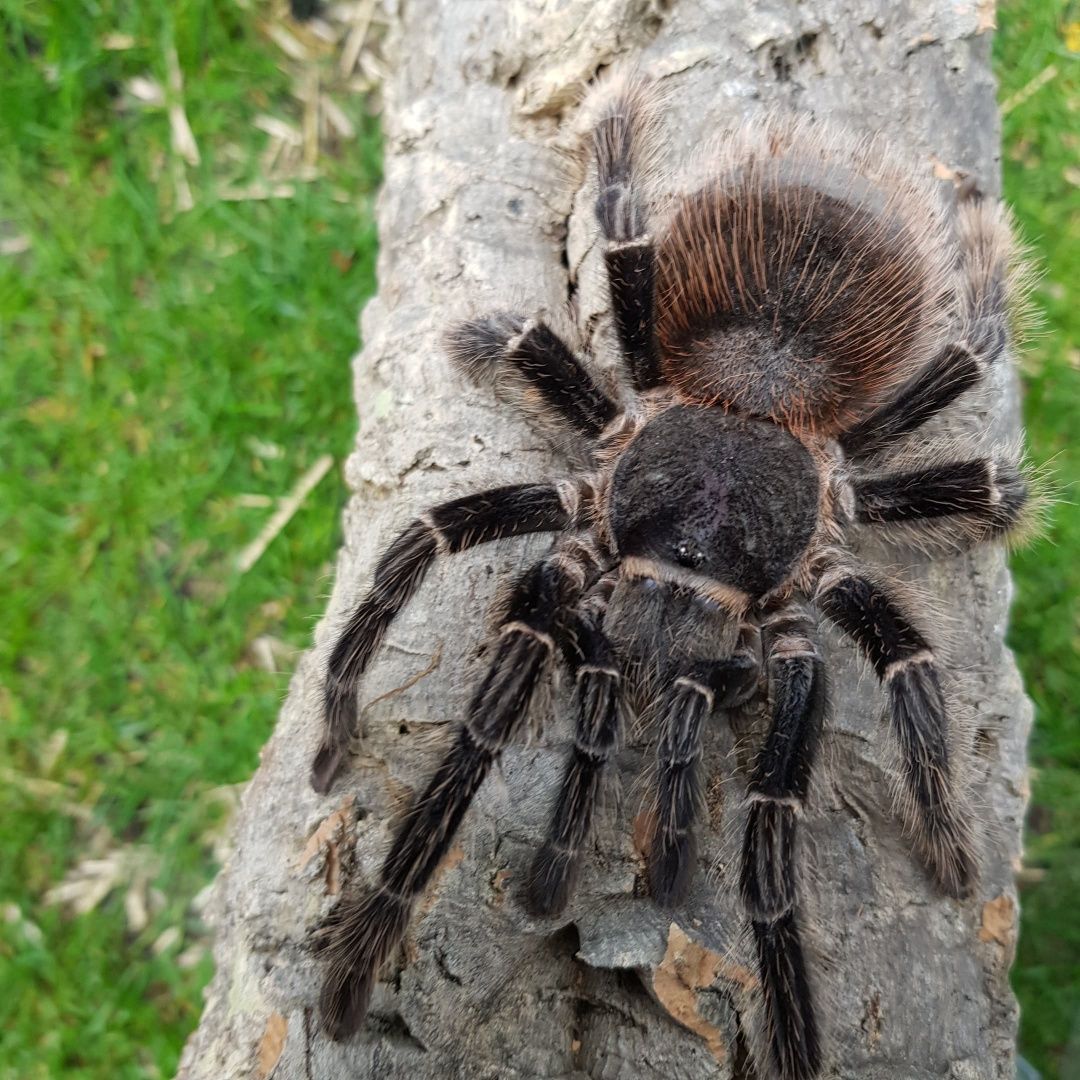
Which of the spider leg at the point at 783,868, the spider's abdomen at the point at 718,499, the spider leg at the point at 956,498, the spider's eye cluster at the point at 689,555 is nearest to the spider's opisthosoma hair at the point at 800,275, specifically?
the spider's abdomen at the point at 718,499

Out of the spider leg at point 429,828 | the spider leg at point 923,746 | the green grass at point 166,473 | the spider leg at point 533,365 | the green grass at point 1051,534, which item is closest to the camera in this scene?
the spider leg at point 429,828

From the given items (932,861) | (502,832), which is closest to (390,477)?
(502,832)

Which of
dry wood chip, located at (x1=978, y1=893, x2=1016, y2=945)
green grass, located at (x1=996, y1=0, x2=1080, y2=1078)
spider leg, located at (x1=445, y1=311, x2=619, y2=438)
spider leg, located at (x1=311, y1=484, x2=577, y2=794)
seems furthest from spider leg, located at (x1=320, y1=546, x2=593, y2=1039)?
green grass, located at (x1=996, y1=0, x2=1080, y2=1078)

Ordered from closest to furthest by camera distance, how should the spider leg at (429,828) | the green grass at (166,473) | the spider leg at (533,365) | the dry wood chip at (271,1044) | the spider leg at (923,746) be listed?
the spider leg at (429,828), the dry wood chip at (271,1044), the spider leg at (923,746), the spider leg at (533,365), the green grass at (166,473)

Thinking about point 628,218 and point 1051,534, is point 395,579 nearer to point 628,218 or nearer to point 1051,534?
point 628,218

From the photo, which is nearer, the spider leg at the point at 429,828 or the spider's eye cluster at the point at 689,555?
the spider leg at the point at 429,828

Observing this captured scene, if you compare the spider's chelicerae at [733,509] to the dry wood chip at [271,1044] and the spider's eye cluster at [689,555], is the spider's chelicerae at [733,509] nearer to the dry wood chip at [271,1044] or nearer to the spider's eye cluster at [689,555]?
the spider's eye cluster at [689,555]

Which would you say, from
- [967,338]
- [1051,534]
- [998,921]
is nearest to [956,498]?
[967,338]
